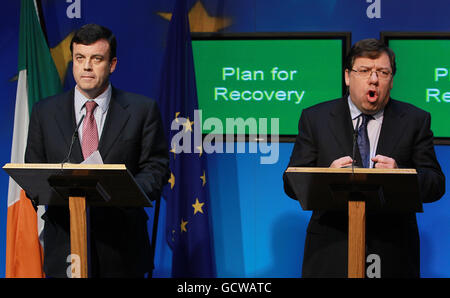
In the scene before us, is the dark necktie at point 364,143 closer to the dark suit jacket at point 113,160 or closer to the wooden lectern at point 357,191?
the wooden lectern at point 357,191

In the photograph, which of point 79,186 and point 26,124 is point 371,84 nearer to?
point 79,186

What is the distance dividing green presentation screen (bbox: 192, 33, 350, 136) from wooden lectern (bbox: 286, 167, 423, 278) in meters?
2.11

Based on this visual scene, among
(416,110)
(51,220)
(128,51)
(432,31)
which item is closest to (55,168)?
(51,220)

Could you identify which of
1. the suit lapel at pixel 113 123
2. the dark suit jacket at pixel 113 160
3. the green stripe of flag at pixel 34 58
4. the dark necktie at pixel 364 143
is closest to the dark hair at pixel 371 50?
the dark necktie at pixel 364 143

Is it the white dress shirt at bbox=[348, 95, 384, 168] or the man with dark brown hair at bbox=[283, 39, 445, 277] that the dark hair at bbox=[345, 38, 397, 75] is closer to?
the man with dark brown hair at bbox=[283, 39, 445, 277]

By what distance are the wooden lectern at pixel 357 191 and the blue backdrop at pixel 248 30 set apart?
2118 mm

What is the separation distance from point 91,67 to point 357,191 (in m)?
1.54

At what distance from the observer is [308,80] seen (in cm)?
496

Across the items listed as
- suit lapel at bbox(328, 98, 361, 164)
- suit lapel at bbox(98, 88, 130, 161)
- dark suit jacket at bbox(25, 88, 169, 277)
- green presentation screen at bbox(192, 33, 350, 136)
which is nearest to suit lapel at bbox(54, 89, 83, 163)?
dark suit jacket at bbox(25, 88, 169, 277)

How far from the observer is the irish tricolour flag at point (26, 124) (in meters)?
4.62

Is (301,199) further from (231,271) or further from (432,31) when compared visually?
(432,31)

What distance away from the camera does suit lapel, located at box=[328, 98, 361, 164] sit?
11.0 ft

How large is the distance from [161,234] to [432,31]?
8.54ft

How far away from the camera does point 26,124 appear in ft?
15.7
